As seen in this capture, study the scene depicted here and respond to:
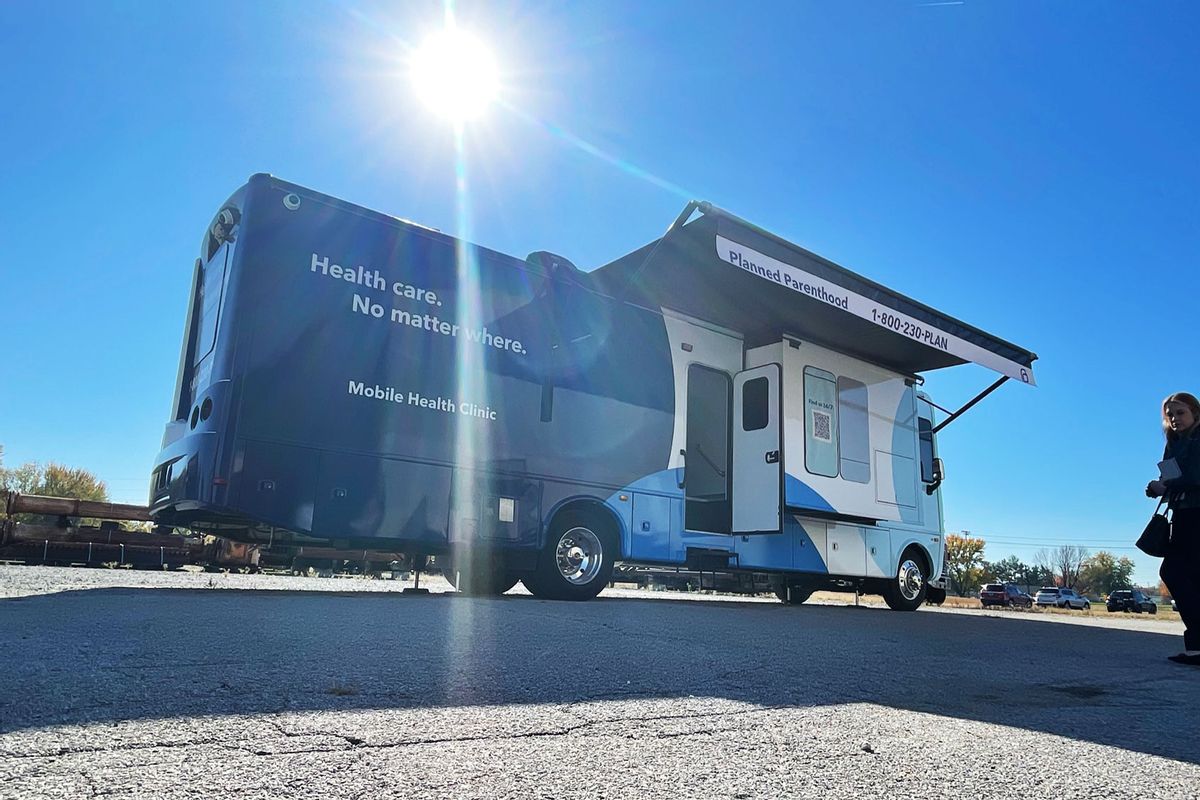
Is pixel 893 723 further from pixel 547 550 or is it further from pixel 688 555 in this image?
pixel 688 555

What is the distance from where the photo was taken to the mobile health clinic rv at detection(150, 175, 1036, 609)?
6.80 metres

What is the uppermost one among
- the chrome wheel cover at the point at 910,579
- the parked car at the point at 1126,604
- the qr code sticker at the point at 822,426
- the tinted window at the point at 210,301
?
the tinted window at the point at 210,301

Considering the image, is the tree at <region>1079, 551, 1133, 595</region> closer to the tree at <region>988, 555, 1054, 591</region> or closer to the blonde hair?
the tree at <region>988, 555, 1054, 591</region>

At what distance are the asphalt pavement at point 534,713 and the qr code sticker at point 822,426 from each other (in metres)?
5.18

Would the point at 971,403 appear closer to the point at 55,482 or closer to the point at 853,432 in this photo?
the point at 853,432

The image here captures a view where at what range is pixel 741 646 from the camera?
5.04 meters

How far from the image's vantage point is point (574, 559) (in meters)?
8.31

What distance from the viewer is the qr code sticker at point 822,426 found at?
414 inches

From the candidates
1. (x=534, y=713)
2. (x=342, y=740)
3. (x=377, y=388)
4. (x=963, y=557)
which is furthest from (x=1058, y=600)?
(x=342, y=740)

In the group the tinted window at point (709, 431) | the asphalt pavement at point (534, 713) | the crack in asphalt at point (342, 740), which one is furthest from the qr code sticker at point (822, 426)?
the crack in asphalt at point (342, 740)

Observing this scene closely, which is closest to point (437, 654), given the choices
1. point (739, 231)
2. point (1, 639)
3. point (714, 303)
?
point (1, 639)

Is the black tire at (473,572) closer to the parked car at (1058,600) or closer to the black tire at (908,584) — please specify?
the black tire at (908,584)

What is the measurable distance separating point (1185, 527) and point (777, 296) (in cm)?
483

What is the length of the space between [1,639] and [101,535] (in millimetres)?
10828
